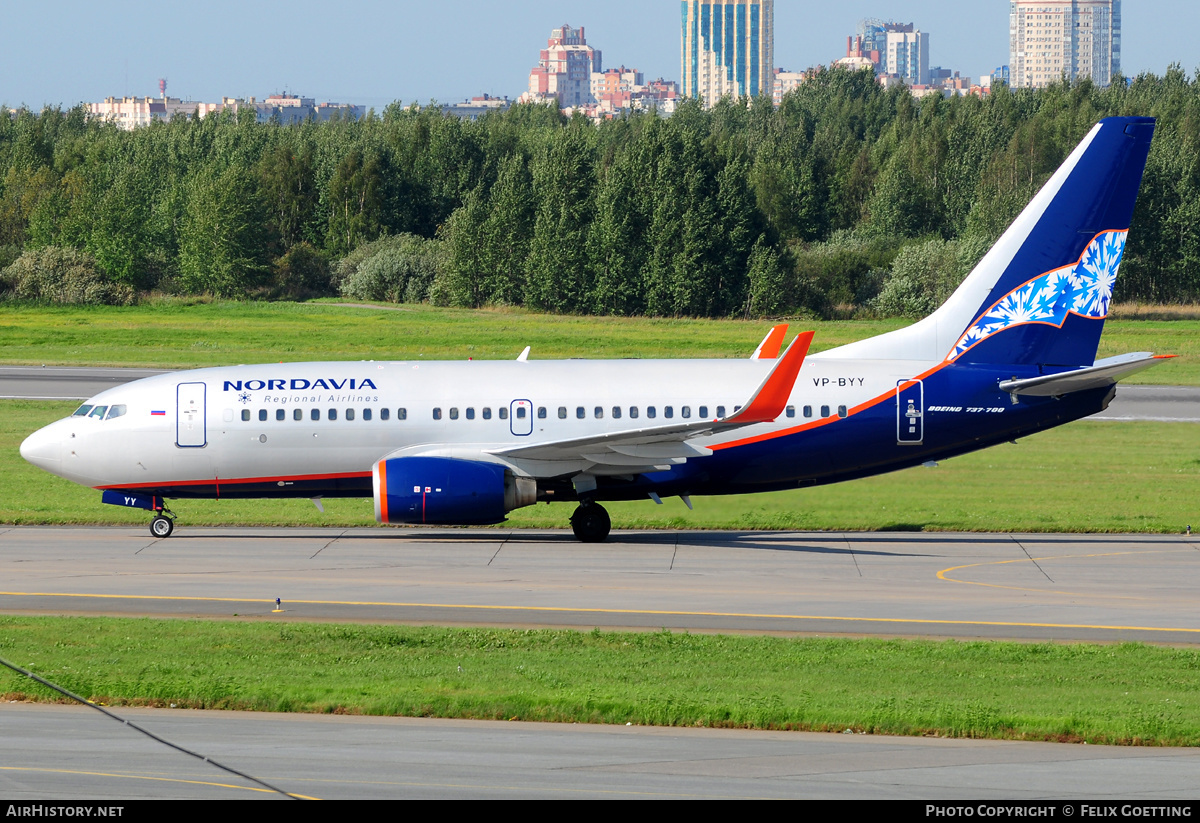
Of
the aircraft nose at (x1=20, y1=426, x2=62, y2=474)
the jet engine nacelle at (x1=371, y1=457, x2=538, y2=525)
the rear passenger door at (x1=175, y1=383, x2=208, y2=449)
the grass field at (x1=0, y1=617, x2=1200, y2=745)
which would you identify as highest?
the rear passenger door at (x1=175, y1=383, x2=208, y2=449)

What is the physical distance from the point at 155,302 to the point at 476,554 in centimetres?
10142

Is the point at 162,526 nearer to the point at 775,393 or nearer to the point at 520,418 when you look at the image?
the point at 520,418

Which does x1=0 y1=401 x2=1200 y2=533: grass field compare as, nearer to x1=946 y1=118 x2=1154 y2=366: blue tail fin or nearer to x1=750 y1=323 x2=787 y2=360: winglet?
x1=750 y1=323 x2=787 y2=360: winglet

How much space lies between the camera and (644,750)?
16.0 metres

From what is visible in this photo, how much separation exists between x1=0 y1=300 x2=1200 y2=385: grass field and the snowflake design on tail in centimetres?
3714

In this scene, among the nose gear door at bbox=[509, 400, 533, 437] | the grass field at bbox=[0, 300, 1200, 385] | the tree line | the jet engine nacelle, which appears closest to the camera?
the jet engine nacelle

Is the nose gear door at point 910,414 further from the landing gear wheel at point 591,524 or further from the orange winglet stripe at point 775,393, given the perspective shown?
the landing gear wheel at point 591,524

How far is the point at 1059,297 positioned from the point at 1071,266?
2.73 ft

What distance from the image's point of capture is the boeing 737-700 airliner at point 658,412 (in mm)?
32250

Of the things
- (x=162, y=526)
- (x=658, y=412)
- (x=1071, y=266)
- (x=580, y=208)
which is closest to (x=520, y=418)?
(x=658, y=412)

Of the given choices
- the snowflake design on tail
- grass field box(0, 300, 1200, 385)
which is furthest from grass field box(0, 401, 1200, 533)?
grass field box(0, 300, 1200, 385)

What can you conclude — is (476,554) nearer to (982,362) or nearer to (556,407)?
(556,407)

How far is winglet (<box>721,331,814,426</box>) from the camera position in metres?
30.0

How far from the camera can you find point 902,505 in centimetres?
3619
